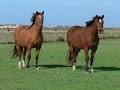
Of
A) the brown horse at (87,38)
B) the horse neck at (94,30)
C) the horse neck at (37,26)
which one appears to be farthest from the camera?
the horse neck at (37,26)

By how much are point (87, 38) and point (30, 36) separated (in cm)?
280

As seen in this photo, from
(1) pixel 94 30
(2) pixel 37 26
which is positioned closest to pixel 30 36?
(2) pixel 37 26

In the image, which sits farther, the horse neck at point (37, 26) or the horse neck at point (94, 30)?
the horse neck at point (37, 26)

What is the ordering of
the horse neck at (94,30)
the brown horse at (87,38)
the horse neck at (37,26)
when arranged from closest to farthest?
1. the brown horse at (87,38)
2. the horse neck at (94,30)
3. the horse neck at (37,26)

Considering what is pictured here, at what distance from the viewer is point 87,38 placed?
890 inches

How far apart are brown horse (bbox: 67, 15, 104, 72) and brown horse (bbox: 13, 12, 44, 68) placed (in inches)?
66.4

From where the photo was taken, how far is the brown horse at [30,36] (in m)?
23.2

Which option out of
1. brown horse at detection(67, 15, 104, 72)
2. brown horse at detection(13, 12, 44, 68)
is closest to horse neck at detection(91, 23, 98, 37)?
brown horse at detection(67, 15, 104, 72)

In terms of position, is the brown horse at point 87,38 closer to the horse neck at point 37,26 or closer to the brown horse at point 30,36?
the brown horse at point 30,36

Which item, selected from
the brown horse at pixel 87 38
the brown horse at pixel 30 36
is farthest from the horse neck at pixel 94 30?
the brown horse at pixel 30 36

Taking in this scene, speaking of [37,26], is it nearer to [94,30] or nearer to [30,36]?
[30,36]

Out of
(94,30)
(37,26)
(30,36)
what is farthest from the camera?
(30,36)

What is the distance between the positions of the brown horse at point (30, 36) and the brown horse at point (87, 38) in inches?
66.4

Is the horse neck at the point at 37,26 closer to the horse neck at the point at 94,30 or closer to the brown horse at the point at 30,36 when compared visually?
the brown horse at the point at 30,36
